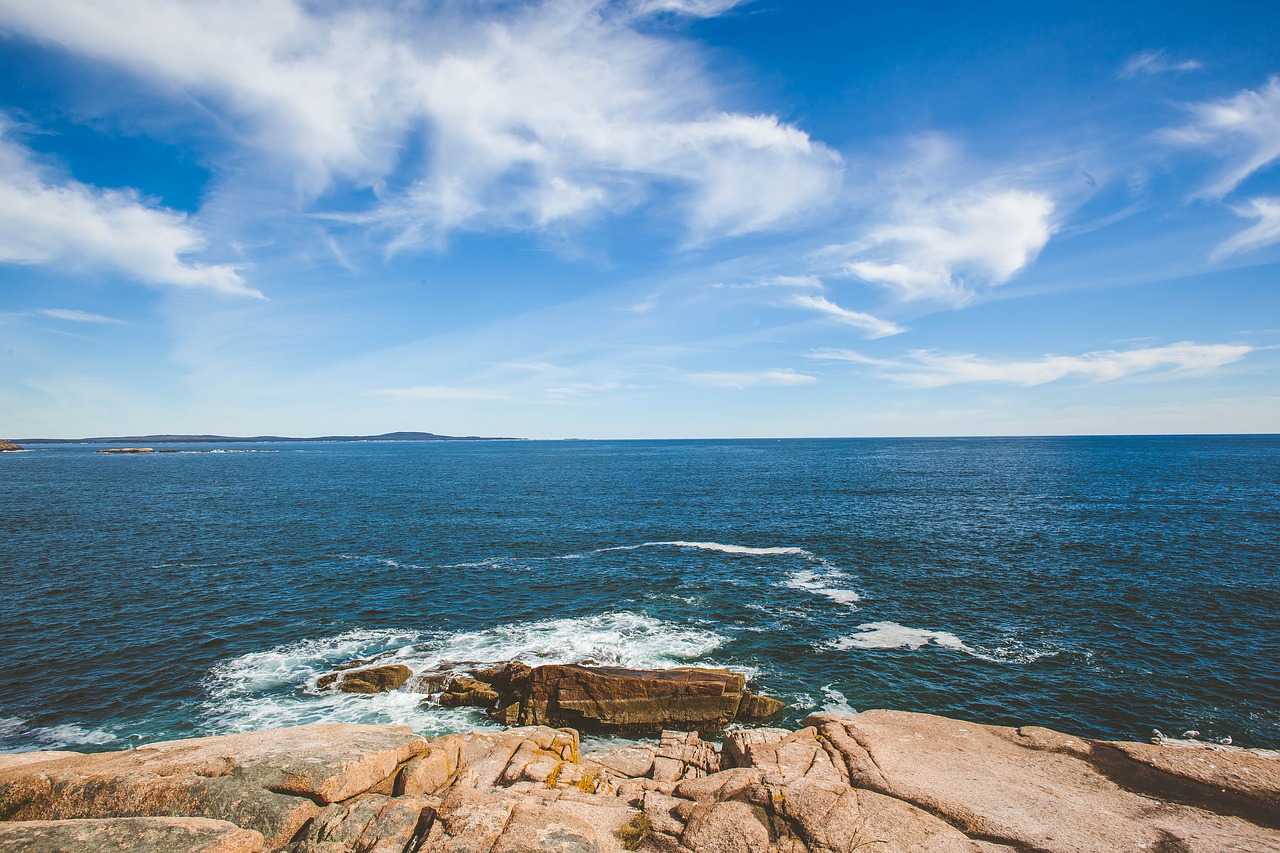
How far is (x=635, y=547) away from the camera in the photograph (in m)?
57.4

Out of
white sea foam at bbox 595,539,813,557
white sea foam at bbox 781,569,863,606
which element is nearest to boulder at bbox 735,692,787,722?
white sea foam at bbox 781,569,863,606

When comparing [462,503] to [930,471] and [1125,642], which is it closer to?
[1125,642]

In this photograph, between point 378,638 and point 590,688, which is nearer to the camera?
point 590,688

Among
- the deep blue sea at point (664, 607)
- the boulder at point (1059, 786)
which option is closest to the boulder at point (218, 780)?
the deep blue sea at point (664, 607)

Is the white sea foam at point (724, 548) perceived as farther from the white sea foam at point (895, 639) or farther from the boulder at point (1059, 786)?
the boulder at point (1059, 786)

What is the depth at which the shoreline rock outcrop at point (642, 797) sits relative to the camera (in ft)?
44.2

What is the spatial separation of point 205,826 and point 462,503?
7703cm

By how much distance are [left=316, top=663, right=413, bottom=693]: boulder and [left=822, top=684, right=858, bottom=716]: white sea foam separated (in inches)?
841

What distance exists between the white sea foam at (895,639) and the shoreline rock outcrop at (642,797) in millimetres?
13246

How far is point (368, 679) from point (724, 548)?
35987 mm

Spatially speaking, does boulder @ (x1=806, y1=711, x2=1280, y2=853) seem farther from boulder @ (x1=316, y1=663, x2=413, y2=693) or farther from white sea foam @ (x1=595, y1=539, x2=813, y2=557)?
white sea foam @ (x1=595, y1=539, x2=813, y2=557)

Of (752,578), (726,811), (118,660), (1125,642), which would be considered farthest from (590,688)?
(1125,642)

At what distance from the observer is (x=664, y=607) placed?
4012 cm

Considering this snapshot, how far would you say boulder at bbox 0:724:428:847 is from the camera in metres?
14.2
